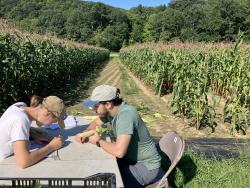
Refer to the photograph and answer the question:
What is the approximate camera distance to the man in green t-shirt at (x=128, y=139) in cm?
379

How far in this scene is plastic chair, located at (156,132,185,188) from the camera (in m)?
3.70

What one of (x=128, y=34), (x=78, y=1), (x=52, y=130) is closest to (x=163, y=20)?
(x=128, y=34)

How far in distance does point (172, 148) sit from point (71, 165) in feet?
4.30

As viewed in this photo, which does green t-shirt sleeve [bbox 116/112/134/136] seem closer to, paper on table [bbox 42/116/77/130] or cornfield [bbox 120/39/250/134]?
paper on table [bbox 42/116/77/130]

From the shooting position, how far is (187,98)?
33.1ft

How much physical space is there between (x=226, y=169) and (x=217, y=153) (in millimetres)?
1664

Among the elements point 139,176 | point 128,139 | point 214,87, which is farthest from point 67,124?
point 214,87

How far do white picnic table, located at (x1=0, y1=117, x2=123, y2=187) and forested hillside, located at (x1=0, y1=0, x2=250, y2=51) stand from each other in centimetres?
3528

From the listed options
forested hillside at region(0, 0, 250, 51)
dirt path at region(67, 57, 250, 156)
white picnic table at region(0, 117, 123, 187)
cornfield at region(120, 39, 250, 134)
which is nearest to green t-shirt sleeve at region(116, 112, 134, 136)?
white picnic table at region(0, 117, 123, 187)

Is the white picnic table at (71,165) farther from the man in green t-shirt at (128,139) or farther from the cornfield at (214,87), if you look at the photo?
the cornfield at (214,87)

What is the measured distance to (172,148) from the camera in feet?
14.0

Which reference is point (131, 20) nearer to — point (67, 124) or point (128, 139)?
point (67, 124)

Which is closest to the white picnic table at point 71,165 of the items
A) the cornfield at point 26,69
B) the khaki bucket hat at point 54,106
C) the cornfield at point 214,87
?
the khaki bucket hat at point 54,106

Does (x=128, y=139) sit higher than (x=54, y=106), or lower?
lower
